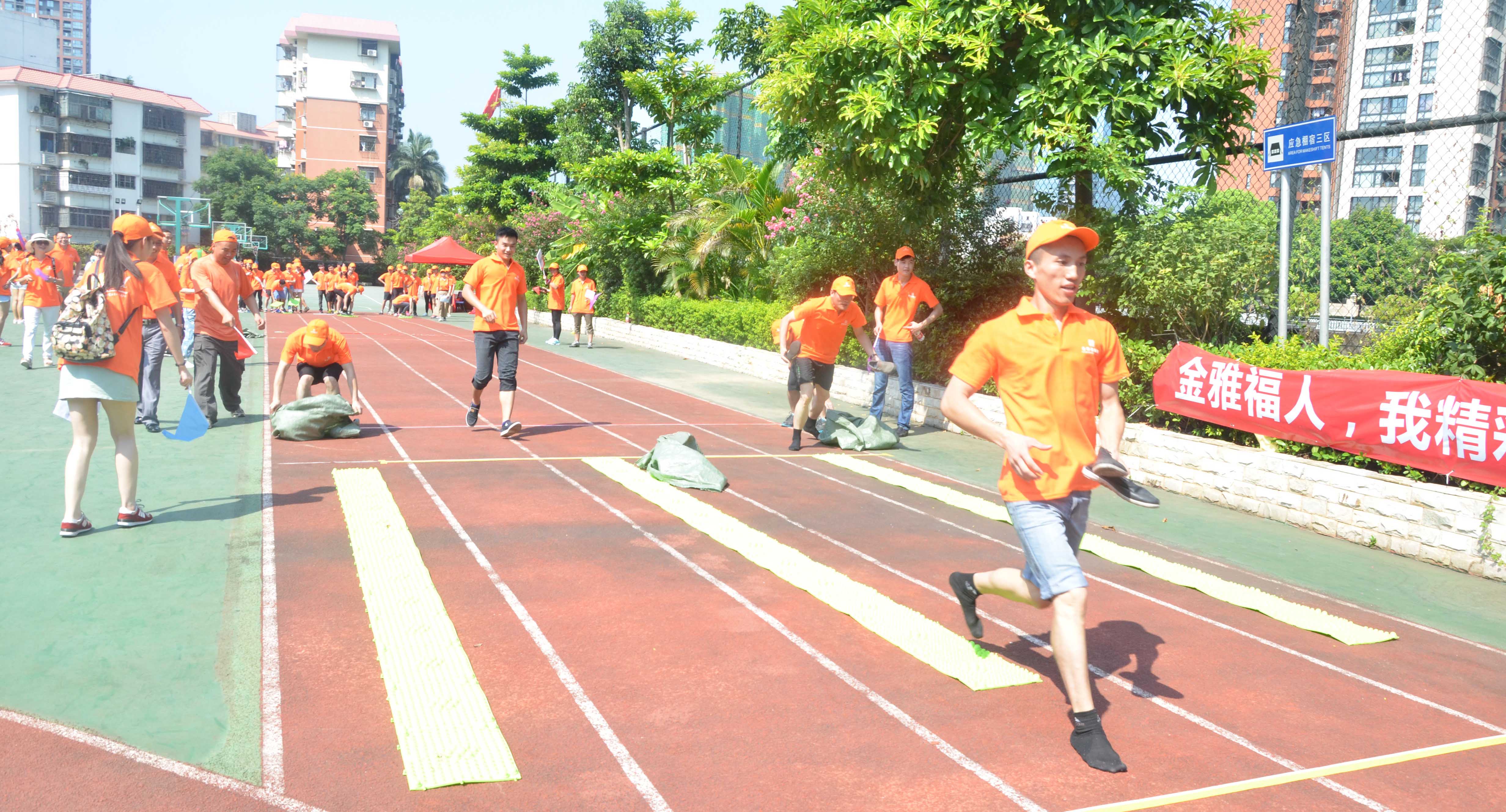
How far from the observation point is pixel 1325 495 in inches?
312

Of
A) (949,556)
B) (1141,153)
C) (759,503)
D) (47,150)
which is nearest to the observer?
(949,556)

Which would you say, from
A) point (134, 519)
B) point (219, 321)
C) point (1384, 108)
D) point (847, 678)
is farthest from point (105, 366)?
point (1384, 108)

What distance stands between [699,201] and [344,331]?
33.7 feet

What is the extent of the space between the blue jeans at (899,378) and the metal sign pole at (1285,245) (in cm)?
366

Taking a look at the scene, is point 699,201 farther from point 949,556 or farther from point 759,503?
point 949,556

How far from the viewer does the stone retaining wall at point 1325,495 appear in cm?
700

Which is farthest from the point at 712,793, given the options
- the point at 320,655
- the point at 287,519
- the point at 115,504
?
the point at 115,504

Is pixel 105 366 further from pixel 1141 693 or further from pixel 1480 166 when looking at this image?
pixel 1480 166

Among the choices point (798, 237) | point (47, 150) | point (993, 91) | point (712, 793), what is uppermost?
point (47, 150)

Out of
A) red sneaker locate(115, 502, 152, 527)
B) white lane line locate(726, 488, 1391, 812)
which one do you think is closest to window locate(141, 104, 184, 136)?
red sneaker locate(115, 502, 152, 527)

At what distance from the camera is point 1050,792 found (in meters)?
3.66

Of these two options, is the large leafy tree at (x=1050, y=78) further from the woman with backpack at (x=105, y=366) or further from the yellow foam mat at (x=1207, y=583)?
the woman with backpack at (x=105, y=366)

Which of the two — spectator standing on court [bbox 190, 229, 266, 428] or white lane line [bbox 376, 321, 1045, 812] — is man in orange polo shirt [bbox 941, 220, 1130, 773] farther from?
spectator standing on court [bbox 190, 229, 266, 428]

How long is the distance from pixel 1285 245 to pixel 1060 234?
20.1 ft
